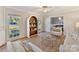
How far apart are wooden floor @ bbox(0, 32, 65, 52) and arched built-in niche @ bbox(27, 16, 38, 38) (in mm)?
83

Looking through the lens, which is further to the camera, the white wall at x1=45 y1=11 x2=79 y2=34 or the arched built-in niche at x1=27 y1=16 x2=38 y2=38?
the arched built-in niche at x1=27 y1=16 x2=38 y2=38

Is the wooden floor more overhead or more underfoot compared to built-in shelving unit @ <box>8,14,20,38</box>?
more underfoot

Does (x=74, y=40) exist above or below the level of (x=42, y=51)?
above

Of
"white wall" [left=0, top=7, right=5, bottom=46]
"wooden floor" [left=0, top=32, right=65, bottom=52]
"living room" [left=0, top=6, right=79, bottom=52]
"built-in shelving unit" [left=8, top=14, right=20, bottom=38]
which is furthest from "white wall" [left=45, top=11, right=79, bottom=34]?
"white wall" [left=0, top=7, right=5, bottom=46]

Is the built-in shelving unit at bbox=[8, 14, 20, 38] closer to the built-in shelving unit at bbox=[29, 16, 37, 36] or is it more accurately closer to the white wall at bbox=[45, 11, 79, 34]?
the built-in shelving unit at bbox=[29, 16, 37, 36]

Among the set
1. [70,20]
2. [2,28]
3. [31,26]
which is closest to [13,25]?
[2,28]

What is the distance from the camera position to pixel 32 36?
183 cm

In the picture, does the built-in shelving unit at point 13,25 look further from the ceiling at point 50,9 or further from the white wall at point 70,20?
the white wall at point 70,20

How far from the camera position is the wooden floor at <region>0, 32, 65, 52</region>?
69.4 inches

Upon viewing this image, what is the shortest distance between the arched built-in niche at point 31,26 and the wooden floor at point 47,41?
8 centimetres

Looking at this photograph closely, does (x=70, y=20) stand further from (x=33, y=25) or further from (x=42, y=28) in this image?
(x=33, y=25)
